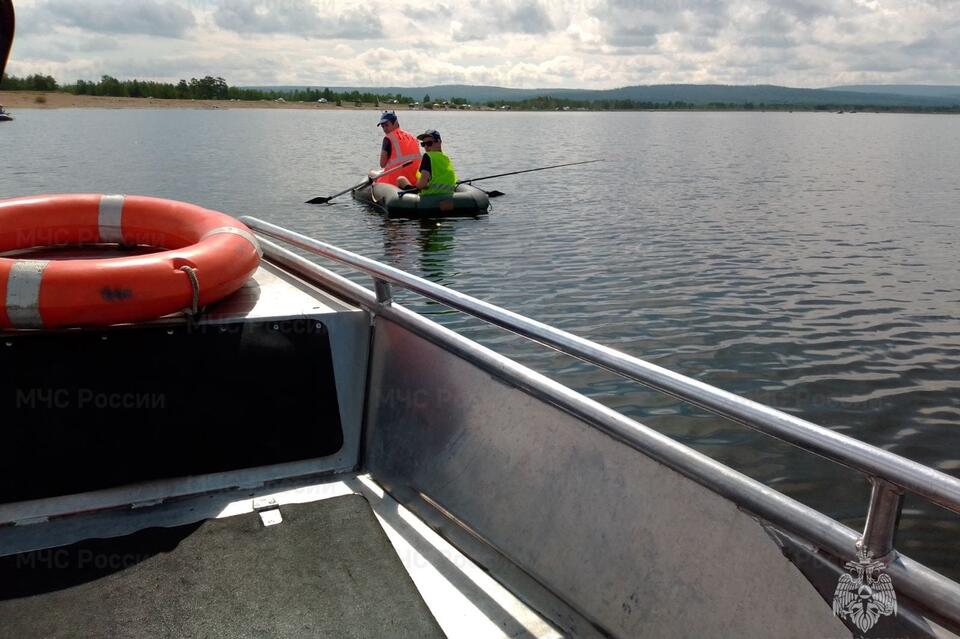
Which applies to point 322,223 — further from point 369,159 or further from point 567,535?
point 369,159

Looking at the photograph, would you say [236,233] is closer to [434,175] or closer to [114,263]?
[114,263]

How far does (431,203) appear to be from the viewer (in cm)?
1405

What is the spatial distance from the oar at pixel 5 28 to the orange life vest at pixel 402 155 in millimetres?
13522

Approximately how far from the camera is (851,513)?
A: 4.61 metres

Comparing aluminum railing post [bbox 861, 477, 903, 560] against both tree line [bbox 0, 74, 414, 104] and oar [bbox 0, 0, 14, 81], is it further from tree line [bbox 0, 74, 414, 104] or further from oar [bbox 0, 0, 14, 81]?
tree line [bbox 0, 74, 414, 104]

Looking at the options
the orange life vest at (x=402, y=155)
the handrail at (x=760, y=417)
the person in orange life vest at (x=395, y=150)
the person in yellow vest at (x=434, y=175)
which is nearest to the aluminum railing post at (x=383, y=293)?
the handrail at (x=760, y=417)

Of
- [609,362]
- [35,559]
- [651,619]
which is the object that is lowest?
[35,559]

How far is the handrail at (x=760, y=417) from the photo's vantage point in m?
1.29

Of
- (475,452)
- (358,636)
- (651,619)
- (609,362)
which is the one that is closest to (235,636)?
(358,636)

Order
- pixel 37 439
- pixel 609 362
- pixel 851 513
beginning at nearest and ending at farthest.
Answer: pixel 609 362 → pixel 37 439 → pixel 851 513

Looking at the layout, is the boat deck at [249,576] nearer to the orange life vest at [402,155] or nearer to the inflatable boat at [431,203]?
the inflatable boat at [431,203]

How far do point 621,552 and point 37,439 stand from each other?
2.05 metres

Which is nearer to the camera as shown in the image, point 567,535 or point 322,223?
point 567,535

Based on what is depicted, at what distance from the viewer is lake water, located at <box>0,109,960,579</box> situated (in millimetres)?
5668
